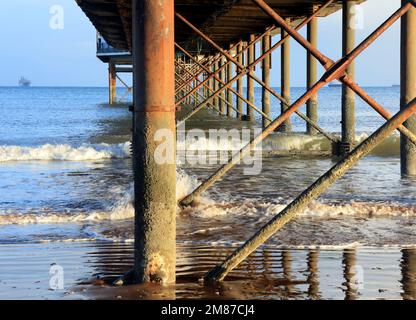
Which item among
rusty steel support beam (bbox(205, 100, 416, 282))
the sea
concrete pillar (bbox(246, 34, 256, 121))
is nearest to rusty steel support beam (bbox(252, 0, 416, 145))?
rusty steel support beam (bbox(205, 100, 416, 282))

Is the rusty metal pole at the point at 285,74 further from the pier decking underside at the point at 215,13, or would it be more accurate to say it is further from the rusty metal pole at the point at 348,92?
the rusty metal pole at the point at 348,92

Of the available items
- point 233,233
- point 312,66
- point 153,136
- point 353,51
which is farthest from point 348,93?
point 153,136

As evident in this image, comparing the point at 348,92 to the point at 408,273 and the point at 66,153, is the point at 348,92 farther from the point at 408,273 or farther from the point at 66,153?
the point at 408,273

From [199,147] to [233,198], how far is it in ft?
26.6

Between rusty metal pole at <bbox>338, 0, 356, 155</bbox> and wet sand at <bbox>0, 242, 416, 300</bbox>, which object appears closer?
wet sand at <bbox>0, 242, 416, 300</bbox>

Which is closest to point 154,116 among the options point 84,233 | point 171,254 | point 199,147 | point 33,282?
point 171,254

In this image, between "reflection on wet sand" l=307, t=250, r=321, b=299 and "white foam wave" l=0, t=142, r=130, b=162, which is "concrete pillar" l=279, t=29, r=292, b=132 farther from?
"reflection on wet sand" l=307, t=250, r=321, b=299

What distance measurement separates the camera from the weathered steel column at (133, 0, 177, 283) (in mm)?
3867

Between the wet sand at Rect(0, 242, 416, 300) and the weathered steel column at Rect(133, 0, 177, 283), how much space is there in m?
0.22

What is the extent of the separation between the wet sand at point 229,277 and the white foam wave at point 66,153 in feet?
31.4

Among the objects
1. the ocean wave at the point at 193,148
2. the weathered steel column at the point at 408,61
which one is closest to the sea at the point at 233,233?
the weathered steel column at the point at 408,61

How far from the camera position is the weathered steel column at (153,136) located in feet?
12.7

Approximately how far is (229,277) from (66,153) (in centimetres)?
1171

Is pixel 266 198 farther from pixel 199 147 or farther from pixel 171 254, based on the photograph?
pixel 199 147
